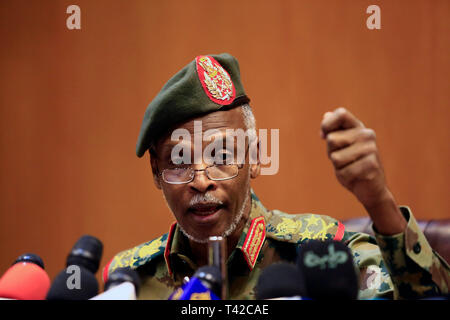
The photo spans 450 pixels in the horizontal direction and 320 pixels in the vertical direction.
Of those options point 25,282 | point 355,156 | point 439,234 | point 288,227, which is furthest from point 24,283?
point 439,234

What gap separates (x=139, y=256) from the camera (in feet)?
5.00

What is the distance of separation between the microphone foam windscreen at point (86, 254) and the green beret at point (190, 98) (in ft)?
1.58

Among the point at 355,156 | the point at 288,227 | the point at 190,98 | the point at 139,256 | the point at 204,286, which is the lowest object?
the point at 139,256

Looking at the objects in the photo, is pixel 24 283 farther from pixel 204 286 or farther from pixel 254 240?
pixel 254 240

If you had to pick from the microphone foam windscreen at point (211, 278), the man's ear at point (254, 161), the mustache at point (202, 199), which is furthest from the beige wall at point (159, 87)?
the microphone foam windscreen at point (211, 278)

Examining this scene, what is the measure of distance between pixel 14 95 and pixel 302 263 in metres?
2.33

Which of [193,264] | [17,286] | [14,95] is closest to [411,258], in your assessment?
[17,286]

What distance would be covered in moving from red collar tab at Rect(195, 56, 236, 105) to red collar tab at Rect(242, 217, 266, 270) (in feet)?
1.18

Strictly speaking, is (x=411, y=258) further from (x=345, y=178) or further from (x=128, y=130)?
(x=128, y=130)

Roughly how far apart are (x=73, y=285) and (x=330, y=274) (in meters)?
0.45

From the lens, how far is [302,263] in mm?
625

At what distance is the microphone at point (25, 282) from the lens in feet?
2.82

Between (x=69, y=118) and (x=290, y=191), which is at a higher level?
(x=69, y=118)

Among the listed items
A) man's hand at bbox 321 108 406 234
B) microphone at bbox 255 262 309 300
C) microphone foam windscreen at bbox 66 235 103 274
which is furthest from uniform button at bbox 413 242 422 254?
microphone foam windscreen at bbox 66 235 103 274
